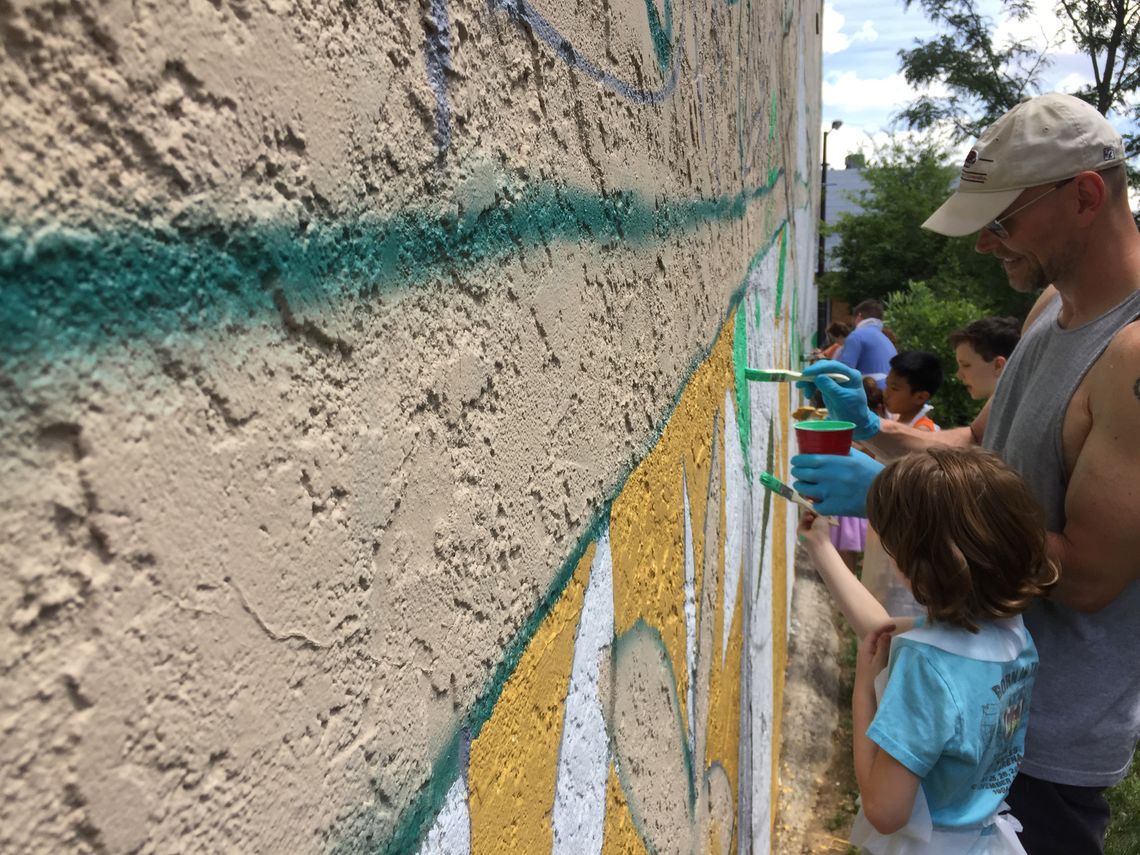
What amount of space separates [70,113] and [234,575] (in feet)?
0.70

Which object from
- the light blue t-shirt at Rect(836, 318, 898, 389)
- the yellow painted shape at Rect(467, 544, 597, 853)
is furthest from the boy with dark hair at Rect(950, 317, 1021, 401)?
the yellow painted shape at Rect(467, 544, 597, 853)

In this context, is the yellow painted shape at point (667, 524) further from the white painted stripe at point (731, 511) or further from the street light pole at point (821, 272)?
the street light pole at point (821, 272)

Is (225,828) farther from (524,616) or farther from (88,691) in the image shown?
(524,616)

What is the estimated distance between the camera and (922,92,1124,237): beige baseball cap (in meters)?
2.04

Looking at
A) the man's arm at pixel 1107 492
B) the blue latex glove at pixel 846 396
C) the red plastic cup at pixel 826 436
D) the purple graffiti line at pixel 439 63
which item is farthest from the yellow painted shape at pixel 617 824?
the blue latex glove at pixel 846 396

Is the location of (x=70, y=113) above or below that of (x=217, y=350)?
above

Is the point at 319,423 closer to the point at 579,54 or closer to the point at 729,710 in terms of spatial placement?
the point at 579,54

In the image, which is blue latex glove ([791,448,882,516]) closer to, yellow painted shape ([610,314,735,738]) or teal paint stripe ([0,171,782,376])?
yellow painted shape ([610,314,735,738])

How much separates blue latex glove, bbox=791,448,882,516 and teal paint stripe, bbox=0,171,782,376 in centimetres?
191

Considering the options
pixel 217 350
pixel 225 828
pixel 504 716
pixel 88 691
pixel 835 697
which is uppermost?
pixel 217 350

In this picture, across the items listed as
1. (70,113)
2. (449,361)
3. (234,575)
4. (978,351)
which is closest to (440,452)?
(449,361)

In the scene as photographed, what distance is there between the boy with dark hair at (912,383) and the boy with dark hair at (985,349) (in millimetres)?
275

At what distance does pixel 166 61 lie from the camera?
354mm

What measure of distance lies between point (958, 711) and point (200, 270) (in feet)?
5.66
